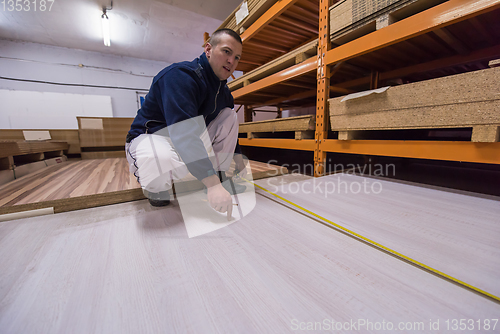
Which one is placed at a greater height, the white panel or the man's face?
the white panel

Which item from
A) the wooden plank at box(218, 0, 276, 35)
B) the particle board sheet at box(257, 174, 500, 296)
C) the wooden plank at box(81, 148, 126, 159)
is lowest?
the particle board sheet at box(257, 174, 500, 296)

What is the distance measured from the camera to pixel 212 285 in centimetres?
52

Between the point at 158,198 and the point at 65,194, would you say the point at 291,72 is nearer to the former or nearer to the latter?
the point at 158,198

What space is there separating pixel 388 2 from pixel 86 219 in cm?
212

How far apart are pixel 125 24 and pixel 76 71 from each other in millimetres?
2294

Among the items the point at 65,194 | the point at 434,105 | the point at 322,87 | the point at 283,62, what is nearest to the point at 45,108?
the point at 65,194

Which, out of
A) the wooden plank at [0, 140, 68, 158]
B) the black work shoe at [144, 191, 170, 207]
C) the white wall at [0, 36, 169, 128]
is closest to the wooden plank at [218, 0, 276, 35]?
the black work shoe at [144, 191, 170, 207]

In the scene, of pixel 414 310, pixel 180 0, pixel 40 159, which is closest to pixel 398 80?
pixel 414 310

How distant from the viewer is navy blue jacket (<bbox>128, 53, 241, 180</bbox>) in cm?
83

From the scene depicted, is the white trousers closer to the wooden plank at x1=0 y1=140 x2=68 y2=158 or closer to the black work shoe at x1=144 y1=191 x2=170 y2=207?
the black work shoe at x1=144 y1=191 x2=170 y2=207

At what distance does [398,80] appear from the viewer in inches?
88.5

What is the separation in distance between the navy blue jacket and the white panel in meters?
5.55

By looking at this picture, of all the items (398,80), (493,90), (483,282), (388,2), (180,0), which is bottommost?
(483,282)

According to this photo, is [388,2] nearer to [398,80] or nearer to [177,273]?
[398,80]
